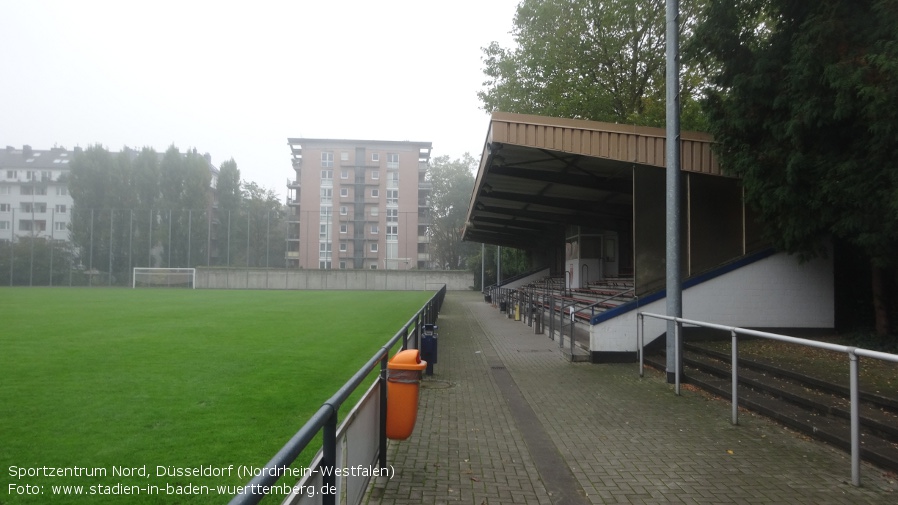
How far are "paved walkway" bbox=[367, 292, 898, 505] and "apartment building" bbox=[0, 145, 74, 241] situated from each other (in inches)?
2696

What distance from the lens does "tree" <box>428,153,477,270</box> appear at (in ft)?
278

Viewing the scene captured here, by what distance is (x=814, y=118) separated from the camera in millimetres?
9953

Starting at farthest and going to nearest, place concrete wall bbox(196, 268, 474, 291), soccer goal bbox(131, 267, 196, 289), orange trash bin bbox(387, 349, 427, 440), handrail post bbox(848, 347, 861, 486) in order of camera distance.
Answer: concrete wall bbox(196, 268, 474, 291)
soccer goal bbox(131, 267, 196, 289)
orange trash bin bbox(387, 349, 427, 440)
handrail post bbox(848, 347, 861, 486)

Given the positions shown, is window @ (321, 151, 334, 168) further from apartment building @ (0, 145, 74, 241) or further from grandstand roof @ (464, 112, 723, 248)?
grandstand roof @ (464, 112, 723, 248)

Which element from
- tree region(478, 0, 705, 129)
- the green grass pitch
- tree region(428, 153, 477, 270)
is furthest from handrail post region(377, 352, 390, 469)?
tree region(428, 153, 477, 270)

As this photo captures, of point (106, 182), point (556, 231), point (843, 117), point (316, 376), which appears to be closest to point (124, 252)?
point (106, 182)

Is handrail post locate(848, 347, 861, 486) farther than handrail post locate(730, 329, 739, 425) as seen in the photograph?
No

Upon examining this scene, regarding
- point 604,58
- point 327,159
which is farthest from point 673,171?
point 327,159

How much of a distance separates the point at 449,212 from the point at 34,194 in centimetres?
5021

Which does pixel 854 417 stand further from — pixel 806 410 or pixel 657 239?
pixel 657 239

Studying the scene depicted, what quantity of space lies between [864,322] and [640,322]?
454 cm

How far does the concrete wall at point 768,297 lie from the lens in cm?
1255

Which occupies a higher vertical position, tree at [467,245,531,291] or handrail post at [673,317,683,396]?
tree at [467,245,531,291]

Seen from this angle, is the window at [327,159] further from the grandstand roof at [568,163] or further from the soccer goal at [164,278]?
the grandstand roof at [568,163]
